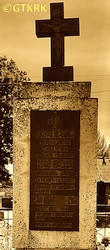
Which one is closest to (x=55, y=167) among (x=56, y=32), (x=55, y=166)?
(x=55, y=166)

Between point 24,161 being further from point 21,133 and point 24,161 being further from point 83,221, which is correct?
point 83,221

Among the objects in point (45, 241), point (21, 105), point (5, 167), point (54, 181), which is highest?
point (21, 105)

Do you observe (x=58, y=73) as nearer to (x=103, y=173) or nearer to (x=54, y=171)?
(x=54, y=171)

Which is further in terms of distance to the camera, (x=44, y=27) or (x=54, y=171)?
(x=44, y=27)

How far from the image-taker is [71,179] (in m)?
4.54

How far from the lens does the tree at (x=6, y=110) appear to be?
2508 cm

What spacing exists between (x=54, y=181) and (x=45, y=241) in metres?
0.77

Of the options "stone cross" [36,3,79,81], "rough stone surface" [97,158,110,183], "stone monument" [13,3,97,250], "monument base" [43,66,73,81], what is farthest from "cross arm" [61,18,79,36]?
"rough stone surface" [97,158,110,183]

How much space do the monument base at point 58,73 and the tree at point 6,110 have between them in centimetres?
2038

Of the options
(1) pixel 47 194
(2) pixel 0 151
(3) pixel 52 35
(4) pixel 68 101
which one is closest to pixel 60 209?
(1) pixel 47 194

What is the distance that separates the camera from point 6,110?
25.6 metres

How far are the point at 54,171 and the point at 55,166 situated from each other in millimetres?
65

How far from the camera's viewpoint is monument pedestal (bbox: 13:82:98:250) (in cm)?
450


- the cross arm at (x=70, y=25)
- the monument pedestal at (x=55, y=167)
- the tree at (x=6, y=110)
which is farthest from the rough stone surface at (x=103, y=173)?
the cross arm at (x=70, y=25)
